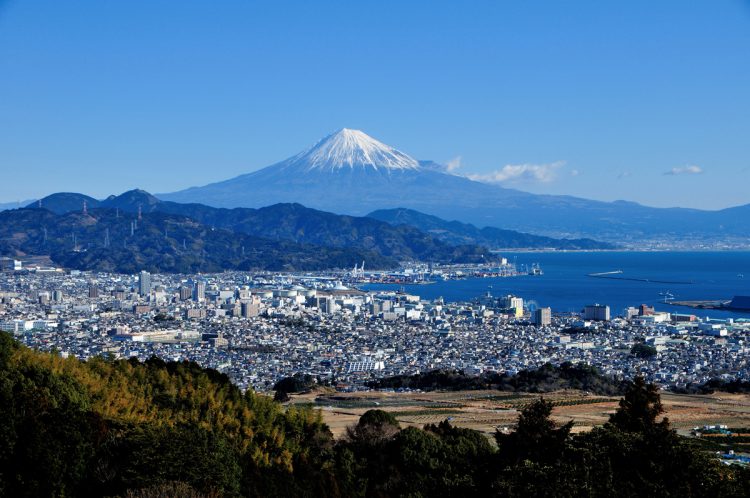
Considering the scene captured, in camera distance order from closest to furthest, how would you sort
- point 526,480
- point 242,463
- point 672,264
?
point 526,480, point 242,463, point 672,264

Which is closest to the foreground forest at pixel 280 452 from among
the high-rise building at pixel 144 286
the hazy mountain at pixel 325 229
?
the high-rise building at pixel 144 286

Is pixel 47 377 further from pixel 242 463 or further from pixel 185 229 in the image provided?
pixel 185 229

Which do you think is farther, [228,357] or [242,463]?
[228,357]

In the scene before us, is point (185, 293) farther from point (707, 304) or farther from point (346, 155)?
point (346, 155)

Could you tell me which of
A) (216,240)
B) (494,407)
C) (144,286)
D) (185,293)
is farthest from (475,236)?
(494,407)

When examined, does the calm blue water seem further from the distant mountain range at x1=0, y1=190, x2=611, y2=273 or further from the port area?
the distant mountain range at x1=0, y1=190, x2=611, y2=273

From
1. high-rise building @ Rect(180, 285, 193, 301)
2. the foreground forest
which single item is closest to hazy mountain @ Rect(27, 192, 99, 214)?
high-rise building @ Rect(180, 285, 193, 301)

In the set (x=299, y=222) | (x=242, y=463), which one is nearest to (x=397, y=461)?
(x=242, y=463)
